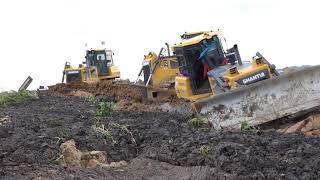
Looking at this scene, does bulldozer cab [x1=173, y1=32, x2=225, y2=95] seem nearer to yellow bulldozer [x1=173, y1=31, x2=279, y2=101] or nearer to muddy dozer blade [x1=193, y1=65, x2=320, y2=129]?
yellow bulldozer [x1=173, y1=31, x2=279, y2=101]

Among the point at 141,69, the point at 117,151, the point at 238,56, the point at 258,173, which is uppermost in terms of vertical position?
the point at 141,69

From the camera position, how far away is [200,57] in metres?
13.6

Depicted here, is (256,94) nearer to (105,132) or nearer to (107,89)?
(105,132)

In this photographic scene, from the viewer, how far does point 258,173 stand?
575 centimetres

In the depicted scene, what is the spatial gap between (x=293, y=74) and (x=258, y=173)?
4582mm

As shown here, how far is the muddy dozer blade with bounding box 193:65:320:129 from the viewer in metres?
9.80

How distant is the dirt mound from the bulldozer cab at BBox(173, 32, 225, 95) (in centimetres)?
543

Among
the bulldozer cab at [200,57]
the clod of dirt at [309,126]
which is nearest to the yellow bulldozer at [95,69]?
the bulldozer cab at [200,57]

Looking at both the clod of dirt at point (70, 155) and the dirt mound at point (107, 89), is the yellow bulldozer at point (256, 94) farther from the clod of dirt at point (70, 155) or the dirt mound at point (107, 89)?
the dirt mound at point (107, 89)

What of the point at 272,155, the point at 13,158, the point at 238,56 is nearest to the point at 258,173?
the point at 272,155

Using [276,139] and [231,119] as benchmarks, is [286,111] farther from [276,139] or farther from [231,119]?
[276,139]

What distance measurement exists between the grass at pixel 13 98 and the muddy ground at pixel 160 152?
7567mm

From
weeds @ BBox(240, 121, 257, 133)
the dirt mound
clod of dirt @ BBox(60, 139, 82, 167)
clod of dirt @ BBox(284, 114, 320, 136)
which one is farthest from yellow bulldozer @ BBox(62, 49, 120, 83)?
clod of dirt @ BBox(60, 139, 82, 167)

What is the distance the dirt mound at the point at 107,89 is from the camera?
19750mm
